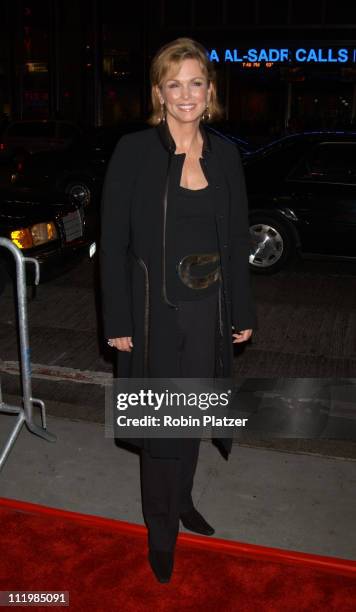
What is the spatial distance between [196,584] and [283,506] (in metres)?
0.79

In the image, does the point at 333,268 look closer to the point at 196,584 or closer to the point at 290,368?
the point at 290,368

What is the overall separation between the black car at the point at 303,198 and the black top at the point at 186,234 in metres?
5.74

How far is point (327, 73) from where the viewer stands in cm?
2805

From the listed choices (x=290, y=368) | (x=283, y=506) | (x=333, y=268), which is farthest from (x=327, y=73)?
(x=283, y=506)

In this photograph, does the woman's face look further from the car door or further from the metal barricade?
the car door

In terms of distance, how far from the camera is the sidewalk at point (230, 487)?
335 centimetres

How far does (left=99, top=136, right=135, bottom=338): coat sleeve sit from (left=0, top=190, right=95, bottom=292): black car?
395 centimetres

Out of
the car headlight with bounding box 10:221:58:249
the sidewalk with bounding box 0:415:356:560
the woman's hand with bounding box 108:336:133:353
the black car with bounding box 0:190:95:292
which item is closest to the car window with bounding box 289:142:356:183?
the black car with bounding box 0:190:95:292

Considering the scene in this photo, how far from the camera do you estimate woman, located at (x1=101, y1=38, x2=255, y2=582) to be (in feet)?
9.03

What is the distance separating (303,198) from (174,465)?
236 inches

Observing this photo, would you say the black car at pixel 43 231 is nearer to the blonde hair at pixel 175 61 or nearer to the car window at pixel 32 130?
the blonde hair at pixel 175 61

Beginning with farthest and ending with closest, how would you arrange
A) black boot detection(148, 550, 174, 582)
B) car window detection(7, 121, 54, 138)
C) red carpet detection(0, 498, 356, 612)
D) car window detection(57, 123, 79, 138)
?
car window detection(7, 121, 54, 138)
car window detection(57, 123, 79, 138)
black boot detection(148, 550, 174, 582)
red carpet detection(0, 498, 356, 612)

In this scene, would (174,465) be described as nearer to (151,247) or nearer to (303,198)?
(151,247)

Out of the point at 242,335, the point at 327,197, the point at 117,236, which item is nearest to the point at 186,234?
the point at 117,236
